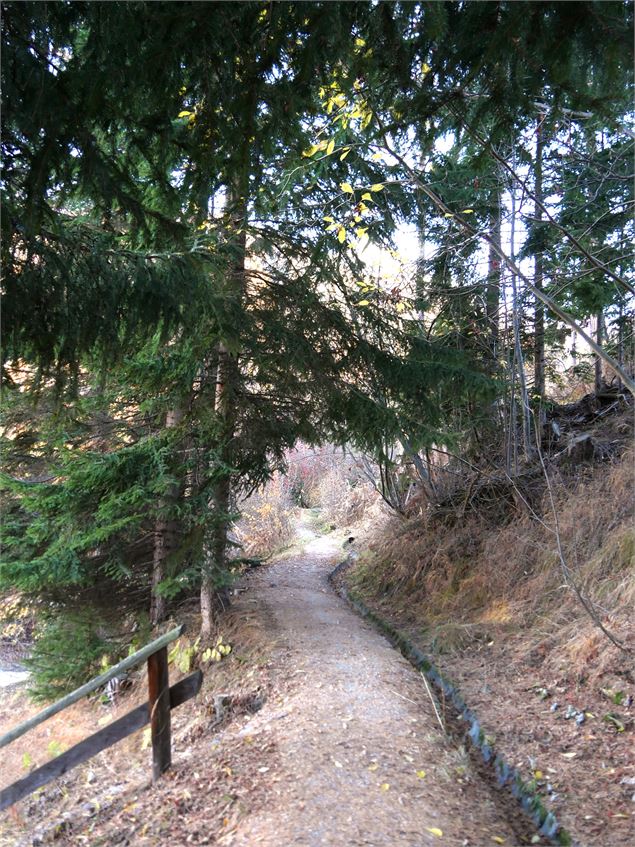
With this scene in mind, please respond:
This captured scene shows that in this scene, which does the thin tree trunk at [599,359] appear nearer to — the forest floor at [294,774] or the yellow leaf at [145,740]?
the forest floor at [294,774]

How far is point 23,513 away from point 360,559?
6861 mm

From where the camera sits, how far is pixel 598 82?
9.32ft

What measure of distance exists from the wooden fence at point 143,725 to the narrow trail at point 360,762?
762 millimetres

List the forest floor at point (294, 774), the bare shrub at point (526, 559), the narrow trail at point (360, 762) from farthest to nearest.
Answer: the bare shrub at point (526, 559) < the forest floor at point (294, 774) < the narrow trail at point (360, 762)

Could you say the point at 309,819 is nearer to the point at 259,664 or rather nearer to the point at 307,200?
the point at 259,664

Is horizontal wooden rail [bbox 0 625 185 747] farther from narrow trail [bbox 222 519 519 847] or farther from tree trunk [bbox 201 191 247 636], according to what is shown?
tree trunk [bbox 201 191 247 636]

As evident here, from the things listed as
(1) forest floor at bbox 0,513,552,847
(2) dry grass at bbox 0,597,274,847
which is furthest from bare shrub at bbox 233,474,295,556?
(1) forest floor at bbox 0,513,552,847

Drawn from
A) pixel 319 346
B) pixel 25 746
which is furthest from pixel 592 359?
pixel 25 746

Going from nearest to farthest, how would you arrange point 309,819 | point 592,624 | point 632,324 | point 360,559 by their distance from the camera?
point 309,819 < point 592,624 < point 632,324 < point 360,559

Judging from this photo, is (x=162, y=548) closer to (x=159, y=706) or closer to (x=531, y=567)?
(x=159, y=706)

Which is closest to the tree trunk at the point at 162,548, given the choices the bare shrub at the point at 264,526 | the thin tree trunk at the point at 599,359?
the thin tree trunk at the point at 599,359

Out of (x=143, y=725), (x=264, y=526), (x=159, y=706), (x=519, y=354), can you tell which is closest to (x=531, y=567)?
(x=519, y=354)

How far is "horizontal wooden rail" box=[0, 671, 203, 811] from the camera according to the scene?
396 cm

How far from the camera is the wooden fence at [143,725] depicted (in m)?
3.98
